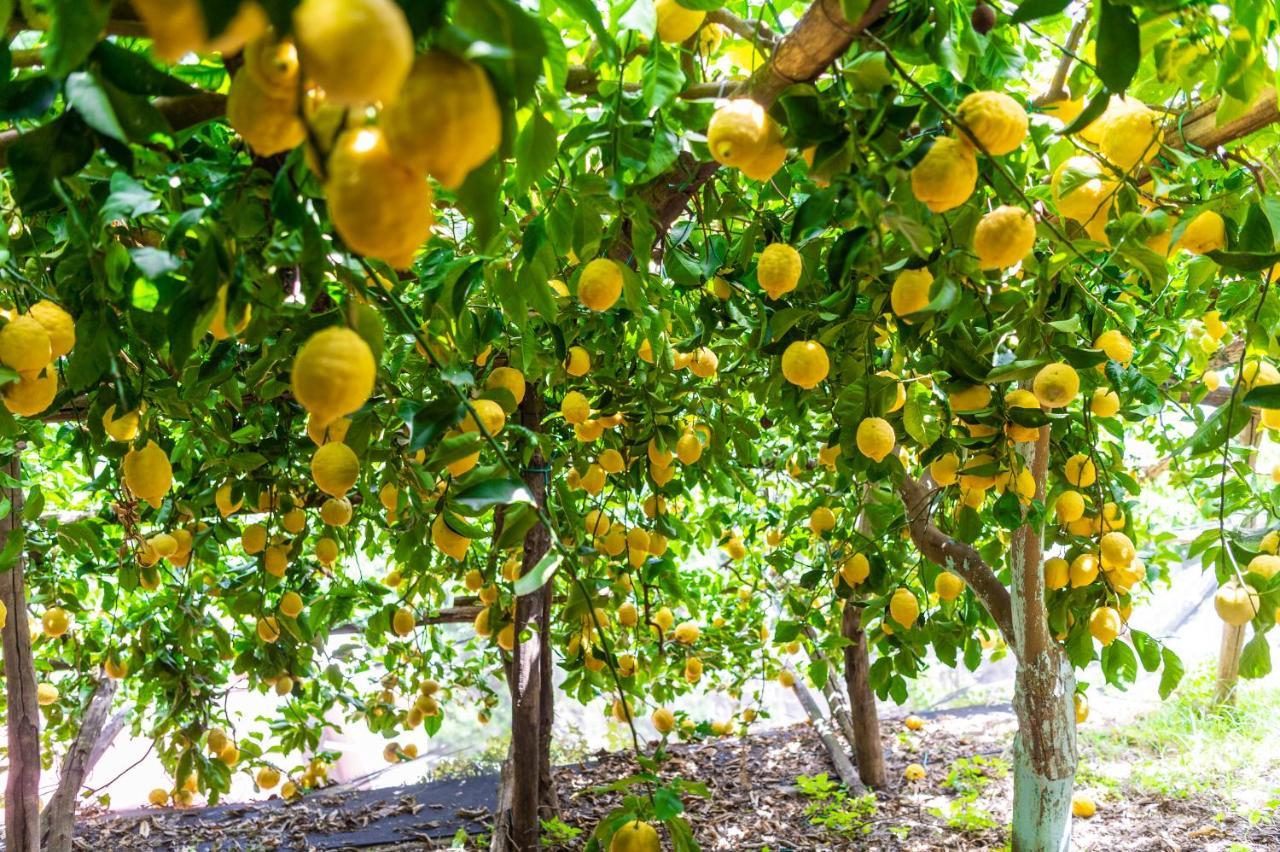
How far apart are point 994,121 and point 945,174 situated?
0.06 metres

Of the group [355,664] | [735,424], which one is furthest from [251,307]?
[355,664]

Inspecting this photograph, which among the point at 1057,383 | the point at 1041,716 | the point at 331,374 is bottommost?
the point at 1041,716

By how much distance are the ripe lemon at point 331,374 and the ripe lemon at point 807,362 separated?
2.26 feet

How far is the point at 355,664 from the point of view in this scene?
13.8 feet

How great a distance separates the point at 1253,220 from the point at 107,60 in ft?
3.37

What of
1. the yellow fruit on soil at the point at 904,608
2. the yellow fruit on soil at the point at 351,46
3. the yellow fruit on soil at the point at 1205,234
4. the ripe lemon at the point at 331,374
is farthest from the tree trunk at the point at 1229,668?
the yellow fruit on soil at the point at 351,46

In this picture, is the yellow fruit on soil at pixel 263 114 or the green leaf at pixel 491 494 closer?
the yellow fruit on soil at pixel 263 114

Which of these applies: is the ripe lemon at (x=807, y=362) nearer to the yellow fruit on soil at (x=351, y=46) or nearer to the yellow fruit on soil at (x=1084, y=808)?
the yellow fruit on soil at (x=351, y=46)

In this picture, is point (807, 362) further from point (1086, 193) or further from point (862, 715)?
point (862, 715)

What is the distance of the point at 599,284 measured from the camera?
3.22 ft

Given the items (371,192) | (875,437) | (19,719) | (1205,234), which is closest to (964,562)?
→ (875,437)

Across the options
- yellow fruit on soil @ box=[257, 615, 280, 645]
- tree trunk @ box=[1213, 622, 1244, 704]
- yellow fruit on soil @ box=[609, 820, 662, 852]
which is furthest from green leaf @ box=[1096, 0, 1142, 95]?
tree trunk @ box=[1213, 622, 1244, 704]

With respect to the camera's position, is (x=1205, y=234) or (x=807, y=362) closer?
(x=1205, y=234)

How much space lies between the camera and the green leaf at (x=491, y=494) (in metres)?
0.62
